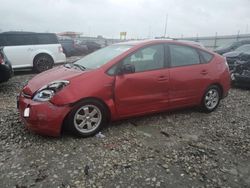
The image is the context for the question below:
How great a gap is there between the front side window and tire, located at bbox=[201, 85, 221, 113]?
137 cm

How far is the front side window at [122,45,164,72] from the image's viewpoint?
5039 millimetres

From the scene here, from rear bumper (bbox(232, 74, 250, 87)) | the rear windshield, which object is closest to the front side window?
rear bumper (bbox(232, 74, 250, 87))

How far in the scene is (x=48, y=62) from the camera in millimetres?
12102

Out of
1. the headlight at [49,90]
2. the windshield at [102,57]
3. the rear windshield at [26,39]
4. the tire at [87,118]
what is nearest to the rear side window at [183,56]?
the windshield at [102,57]

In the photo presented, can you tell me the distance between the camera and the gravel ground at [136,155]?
347cm

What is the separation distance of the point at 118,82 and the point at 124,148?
1094mm

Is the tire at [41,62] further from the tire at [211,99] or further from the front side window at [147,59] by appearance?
the tire at [211,99]

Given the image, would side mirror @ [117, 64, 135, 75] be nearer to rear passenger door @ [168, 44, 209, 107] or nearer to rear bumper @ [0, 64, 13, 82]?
rear passenger door @ [168, 44, 209, 107]

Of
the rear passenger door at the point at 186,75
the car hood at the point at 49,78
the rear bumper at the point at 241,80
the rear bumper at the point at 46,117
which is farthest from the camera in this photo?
the rear bumper at the point at 241,80

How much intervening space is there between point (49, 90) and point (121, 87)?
114 cm

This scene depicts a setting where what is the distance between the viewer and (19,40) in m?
11.7

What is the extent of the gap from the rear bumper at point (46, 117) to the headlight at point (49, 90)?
97 millimetres

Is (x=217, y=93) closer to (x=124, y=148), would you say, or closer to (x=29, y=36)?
(x=124, y=148)

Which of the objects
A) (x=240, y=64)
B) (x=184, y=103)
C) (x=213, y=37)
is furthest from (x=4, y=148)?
(x=213, y=37)
